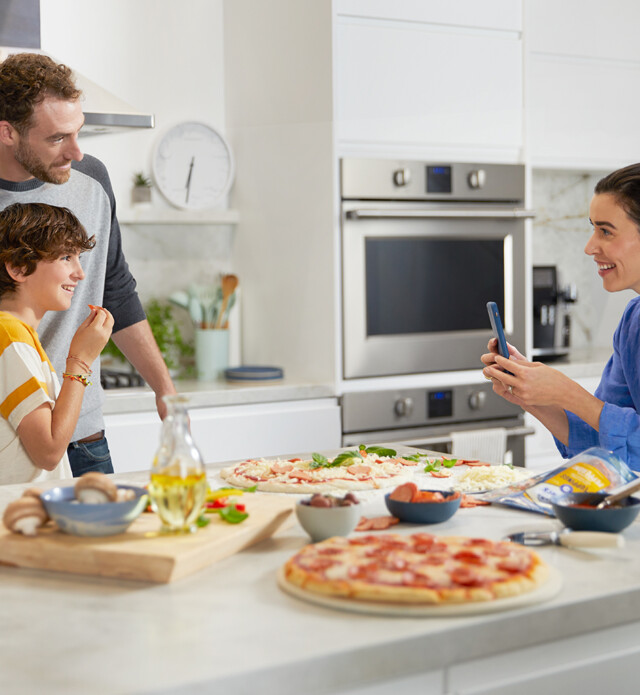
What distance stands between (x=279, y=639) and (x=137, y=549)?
0.96ft

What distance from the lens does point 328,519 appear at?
53.8 inches

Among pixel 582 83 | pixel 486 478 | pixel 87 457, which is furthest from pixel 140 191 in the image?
pixel 486 478

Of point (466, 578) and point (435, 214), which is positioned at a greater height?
point (435, 214)

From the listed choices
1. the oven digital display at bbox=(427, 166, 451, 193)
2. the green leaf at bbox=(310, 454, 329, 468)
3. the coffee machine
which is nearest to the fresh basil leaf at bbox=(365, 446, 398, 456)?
the green leaf at bbox=(310, 454, 329, 468)

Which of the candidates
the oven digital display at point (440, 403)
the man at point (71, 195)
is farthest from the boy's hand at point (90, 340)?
the oven digital display at point (440, 403)

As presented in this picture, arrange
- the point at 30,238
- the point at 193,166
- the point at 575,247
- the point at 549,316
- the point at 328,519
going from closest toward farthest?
1. the point at 328,519
2. the point at 30,238
3. the point at 193,166
4. the point at 549,316
5. the point at 575,247

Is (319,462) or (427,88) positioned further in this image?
(427,88)

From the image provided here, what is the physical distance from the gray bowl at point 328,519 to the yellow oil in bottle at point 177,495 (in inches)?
6.1

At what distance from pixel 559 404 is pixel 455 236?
168 cm

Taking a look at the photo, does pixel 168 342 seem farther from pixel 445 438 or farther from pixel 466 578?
pixel 466 578

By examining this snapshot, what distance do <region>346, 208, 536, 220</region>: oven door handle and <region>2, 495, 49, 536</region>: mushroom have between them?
7.24 ft

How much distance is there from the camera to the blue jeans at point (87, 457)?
2.48 metres

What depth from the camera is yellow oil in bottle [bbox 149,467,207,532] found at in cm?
129

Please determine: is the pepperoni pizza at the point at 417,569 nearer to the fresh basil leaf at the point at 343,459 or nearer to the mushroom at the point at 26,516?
the mushroom at the point at 26,516
